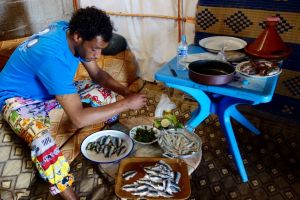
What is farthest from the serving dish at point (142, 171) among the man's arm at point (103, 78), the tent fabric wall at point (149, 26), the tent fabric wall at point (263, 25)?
the tent fabric wall at point (149, 26)

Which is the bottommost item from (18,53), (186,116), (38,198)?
(38,198)

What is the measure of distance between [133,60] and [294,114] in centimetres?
182

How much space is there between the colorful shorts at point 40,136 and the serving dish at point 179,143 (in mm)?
640

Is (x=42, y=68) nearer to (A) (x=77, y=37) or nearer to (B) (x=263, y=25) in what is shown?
(A) (x=77, y=37)

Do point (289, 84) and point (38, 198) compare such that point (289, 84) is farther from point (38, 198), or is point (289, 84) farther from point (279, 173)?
point (38, 198)

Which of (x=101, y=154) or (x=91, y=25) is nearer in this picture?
(x=91, y=25)

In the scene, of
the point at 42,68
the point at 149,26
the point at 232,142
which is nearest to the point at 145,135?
the point at 232,142

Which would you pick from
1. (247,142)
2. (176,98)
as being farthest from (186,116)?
(247,142)

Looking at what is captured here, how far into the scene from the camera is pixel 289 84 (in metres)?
2.31

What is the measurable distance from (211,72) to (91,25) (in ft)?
2.70

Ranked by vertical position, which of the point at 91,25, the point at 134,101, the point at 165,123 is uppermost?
A: the point at 91,25

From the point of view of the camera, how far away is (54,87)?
1.60 meters

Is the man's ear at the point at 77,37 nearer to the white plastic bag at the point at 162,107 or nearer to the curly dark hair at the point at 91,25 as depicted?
the curly dark hair at the point at 91,25

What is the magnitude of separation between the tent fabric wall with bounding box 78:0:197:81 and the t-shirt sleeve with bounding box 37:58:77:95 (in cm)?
146
